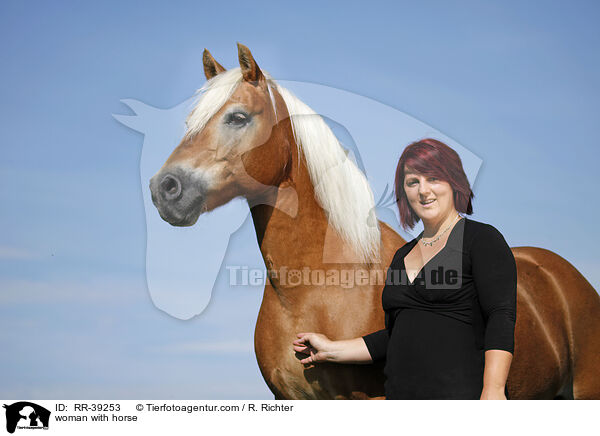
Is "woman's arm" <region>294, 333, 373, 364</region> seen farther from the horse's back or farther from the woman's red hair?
the horse's back

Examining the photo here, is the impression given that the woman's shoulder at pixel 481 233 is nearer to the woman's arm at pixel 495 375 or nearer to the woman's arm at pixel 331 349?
the woman's arm at pixel 495 375

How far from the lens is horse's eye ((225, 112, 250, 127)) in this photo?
85.5 inches

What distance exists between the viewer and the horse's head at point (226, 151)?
2090 mm

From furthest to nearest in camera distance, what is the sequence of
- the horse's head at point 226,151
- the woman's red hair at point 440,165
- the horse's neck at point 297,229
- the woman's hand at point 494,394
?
the horse's neck at point 297,229 < the horse's head at point 226,151 < the woman's red hair at point 440,165 < the woman's hand at point 494,394

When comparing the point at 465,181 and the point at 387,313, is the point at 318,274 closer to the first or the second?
the point at 387,313

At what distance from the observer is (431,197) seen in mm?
1797

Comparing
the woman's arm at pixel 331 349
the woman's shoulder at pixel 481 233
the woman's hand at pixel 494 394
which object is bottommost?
the woman's hand at pixel 494 394

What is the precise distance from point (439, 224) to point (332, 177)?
0.62m

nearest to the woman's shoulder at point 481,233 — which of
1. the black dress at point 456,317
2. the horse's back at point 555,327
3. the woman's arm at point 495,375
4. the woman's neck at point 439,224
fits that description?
the black dress at point 456,317

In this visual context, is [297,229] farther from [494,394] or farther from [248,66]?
[494,394]

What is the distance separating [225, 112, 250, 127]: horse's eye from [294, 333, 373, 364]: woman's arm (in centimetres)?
91
